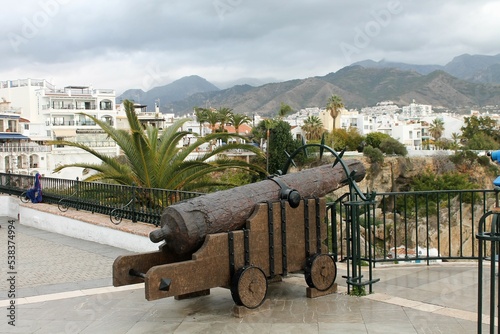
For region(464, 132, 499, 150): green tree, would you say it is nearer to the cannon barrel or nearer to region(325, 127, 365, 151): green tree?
region(325, 127, 365, 151): green tree

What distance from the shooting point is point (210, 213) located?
4.95m

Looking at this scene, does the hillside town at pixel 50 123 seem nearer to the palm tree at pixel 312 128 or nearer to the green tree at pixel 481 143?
the palm tree at pixel 312 128

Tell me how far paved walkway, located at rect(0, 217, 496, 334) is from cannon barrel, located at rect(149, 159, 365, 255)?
28.1 inches

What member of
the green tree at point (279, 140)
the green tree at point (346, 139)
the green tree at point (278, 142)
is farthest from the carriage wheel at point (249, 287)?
the green tree at point (346, 139)

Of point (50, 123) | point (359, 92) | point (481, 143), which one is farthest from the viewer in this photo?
point (359, 92)

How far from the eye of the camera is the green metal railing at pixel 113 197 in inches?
381

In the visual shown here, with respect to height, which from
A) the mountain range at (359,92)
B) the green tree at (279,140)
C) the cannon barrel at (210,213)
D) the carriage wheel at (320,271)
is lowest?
the carriage wheel at (320,271)

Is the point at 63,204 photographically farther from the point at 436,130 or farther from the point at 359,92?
the point at 359,92

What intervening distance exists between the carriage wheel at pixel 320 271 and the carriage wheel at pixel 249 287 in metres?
0.61

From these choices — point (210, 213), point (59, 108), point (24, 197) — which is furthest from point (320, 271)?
point (59, 108)

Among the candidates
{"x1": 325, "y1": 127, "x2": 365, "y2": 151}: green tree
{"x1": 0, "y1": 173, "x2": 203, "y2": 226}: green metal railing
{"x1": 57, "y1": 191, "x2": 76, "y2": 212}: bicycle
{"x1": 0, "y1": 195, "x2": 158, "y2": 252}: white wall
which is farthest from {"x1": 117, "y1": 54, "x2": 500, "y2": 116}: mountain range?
{"x1": 57, "y1": 191, "x2": 76, "y2": 212}: bicycle

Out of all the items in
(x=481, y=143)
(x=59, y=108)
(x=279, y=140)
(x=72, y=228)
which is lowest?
(x=72, y=228)

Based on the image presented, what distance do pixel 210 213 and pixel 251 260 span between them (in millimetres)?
607

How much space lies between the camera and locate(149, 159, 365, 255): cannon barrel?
16.0ft
